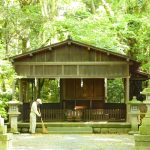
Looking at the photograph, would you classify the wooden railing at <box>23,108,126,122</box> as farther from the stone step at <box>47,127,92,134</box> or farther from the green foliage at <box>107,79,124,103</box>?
the green foliage at <box>107,79,124,103</box>

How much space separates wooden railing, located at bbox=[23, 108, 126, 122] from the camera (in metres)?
25.2

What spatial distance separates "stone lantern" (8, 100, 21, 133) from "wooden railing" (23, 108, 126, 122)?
145cm

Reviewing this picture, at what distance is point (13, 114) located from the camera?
78.0ft

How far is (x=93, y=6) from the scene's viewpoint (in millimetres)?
37562

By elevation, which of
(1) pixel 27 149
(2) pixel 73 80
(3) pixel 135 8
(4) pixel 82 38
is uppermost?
(3) pixel 135 8

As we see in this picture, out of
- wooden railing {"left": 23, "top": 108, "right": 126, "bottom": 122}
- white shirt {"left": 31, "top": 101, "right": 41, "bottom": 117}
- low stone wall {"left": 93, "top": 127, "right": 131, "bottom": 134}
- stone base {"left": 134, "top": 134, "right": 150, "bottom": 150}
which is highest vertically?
white shirt {"left": 31, "top": 101, "right": 41, "bottom": 117}

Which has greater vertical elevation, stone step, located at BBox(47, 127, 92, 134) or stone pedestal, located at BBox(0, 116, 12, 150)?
stone pedestal, located at BBox(0, 116, 12, 150)

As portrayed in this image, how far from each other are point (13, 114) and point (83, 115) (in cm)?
401

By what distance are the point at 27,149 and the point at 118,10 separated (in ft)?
69.5

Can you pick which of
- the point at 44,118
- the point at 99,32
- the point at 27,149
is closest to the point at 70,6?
the point at 99,32

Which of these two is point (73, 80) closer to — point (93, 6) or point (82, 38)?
point (82, 38)

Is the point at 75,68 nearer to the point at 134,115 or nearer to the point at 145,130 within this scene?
the point at 134,115

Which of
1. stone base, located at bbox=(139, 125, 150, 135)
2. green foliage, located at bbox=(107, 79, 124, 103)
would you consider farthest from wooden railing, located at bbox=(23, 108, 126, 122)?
stone base, located at bbox=(139, 125, 150, 135)

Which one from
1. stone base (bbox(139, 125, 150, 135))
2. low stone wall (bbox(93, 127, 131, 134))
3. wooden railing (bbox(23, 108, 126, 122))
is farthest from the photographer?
wooden railing (bbox(23, 108, 126, 122))
